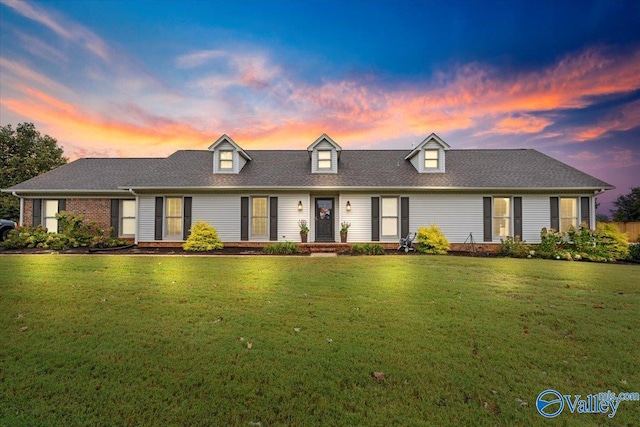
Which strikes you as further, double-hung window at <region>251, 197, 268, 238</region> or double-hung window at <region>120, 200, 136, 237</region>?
double-hung window at <region>120, 200, 136, 237</region>

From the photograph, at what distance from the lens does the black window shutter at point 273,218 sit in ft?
48.8

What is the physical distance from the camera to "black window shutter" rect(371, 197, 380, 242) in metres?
14.8

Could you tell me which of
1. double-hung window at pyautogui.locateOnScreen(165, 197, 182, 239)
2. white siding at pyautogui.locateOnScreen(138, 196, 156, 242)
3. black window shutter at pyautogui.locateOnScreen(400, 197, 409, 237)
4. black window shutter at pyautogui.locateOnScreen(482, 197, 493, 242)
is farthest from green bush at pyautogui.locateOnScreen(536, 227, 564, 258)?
white siding at pyautogui.locateOnScreen(138, 196, 156, 242)

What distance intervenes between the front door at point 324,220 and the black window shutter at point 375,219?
2.11 m

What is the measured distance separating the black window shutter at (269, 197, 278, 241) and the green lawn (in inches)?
314

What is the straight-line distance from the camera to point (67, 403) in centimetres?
253

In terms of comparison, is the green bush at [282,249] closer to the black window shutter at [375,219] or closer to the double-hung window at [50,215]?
the black window shutter at [375,219]

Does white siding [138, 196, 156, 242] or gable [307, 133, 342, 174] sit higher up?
gable [307, 133, 342, 174]

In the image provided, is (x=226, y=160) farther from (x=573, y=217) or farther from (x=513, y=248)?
(x=573, y=217)

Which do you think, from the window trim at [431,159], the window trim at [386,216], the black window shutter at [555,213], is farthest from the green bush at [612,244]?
the window trim at [386,216]

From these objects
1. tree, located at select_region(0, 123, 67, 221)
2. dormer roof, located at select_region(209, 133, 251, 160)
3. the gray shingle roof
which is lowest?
the gray shingle roof

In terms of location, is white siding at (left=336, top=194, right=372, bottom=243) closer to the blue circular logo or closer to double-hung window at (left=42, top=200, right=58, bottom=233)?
the blue circular logo

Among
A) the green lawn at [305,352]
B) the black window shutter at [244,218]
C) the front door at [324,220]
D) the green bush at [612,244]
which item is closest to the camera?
the green lawn at [305,352]

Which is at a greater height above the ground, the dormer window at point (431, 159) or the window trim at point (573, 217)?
the dormer window at point (431, 159)
